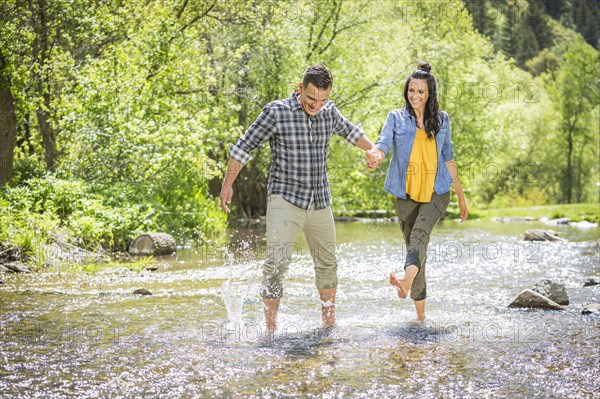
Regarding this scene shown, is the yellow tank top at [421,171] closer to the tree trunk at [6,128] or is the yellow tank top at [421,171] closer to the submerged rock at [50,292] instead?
the submerged rock at [50,292]

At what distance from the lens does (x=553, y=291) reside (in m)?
8.66

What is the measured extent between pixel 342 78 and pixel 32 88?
10.4 m

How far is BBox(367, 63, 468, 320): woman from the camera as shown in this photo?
7133 millimetres

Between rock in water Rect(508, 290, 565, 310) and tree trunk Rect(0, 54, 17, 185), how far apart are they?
10.0 m

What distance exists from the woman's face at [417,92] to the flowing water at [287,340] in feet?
6.85

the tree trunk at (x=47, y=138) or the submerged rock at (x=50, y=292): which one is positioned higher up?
the tree trunk at (x=47, y=138)

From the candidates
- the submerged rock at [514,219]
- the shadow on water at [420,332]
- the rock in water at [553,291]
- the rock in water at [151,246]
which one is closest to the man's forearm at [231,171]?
the shadow on water at [420,332]

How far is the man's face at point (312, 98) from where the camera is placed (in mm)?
6469

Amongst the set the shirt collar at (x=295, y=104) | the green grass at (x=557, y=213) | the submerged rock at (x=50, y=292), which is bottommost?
the submerged rock at (x=50, y=292)

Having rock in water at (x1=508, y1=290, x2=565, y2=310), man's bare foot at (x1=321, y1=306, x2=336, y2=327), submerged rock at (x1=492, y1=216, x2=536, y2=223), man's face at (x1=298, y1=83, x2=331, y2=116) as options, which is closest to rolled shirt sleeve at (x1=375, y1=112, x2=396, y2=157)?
man's face at (x1=298, y1=83, x2=331, y2=116)

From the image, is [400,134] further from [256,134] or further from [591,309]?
[591,309]

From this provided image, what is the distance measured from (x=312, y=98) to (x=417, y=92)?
1.17 m

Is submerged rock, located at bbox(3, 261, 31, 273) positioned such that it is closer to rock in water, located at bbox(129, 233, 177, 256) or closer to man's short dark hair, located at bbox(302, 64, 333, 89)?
rock in water, located at bbox(129, 233, 177, 256)

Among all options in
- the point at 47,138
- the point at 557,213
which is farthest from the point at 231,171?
the point at 557,213
